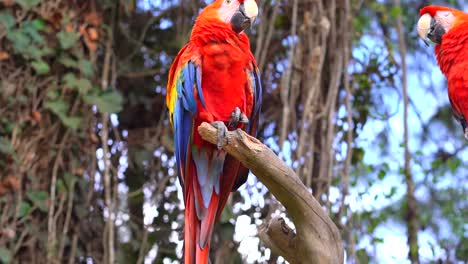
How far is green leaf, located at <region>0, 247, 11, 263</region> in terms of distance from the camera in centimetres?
242

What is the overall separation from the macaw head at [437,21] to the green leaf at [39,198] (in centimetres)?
145

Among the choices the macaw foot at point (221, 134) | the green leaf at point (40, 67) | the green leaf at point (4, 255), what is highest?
the green leaf at point (40, 67)

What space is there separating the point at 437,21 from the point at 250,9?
85cm

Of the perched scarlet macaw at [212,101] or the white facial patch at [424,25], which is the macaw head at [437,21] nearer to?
the white facial patch at [424,25]

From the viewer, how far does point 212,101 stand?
1.95m

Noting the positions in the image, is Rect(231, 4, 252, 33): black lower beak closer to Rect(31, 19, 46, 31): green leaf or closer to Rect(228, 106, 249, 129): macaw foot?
Rect(228, 106, 249, 129): macaw foot

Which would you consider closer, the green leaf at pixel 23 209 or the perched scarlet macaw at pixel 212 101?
the perched scarlet macaw at pixel 212 101

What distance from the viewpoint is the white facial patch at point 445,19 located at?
8.14 ft

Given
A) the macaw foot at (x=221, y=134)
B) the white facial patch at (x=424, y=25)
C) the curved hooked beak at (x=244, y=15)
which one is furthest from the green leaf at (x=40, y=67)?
the white facial patch at (x=424, y=25)

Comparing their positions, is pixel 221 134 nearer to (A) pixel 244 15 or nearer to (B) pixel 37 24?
(A) pixel 244 15

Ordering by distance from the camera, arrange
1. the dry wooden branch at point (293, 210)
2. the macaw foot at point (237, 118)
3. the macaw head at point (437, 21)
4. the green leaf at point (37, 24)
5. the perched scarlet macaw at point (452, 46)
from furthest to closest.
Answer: the green leaf at point (37, 24), the macaw head at point (437, 21), the perched scarlet macaw at point (452, 46), the macaw foot at point (237, 118), the dry wooden branch at point (293, 210)

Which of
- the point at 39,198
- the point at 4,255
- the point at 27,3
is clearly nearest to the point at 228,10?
the point at 27,3

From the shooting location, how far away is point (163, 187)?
9.26ft

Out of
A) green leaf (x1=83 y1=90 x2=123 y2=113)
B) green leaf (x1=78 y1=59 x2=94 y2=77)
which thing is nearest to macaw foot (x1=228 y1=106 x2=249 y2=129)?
green leaf (x1=83 y1=90 x2=123 y2=113)
